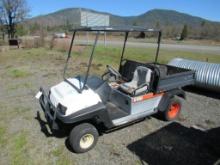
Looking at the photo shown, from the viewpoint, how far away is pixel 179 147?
3.68m

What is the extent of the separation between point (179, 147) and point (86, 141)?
Result: 1.62 metres

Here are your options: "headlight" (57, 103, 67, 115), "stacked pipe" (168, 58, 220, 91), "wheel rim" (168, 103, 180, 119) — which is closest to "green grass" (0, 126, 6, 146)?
"headlight" (57, 103, 67, 115)

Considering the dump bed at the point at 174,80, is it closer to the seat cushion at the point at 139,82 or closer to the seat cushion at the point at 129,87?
the seat cushion at the point at 139,82

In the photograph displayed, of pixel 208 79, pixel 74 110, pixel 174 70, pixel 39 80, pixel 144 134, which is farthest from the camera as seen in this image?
pixel 39 80

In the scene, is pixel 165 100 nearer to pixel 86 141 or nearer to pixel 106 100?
pixel 106 100

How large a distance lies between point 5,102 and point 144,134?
3.88 meters

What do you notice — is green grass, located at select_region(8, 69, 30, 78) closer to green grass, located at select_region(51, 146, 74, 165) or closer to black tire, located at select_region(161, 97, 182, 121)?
green grass, located at select_region(51, 146, 74, 165)

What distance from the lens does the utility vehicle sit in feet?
11.0

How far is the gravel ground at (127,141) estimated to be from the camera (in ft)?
11.0

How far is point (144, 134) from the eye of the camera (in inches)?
161

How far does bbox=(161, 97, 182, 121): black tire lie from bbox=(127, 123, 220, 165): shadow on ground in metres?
0.29

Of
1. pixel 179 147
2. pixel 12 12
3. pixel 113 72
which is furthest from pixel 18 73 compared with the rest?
pixel 12 12

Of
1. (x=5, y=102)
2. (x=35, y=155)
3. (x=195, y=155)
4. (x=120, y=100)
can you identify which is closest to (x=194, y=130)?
(x=195, y=155)

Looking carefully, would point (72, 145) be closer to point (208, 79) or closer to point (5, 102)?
point (5, 102)
